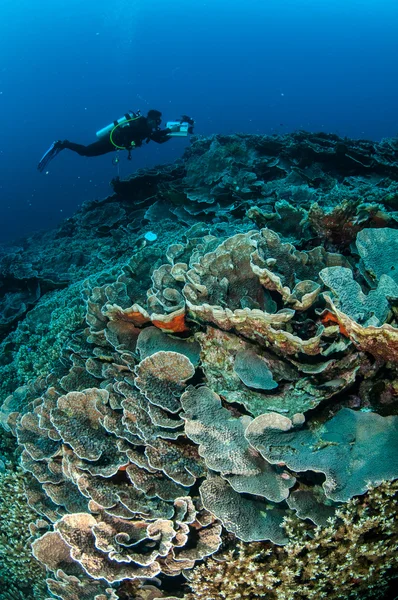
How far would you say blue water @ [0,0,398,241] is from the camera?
90.9m

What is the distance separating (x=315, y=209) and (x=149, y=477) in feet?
10.1

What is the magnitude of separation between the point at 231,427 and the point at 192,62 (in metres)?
137

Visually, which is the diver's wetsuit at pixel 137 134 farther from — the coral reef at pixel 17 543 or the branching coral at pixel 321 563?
the branching coral at pixel 321 563

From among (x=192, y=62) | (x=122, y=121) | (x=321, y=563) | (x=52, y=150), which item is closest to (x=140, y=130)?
(x=122, y=121)

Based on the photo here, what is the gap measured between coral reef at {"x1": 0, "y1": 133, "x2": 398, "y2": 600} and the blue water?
267 feet

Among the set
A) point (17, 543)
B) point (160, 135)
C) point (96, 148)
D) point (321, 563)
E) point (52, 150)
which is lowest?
point (17, 543)

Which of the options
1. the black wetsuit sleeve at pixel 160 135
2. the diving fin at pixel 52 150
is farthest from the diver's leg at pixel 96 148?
the black wetsuit sleeve at pixel 160 135

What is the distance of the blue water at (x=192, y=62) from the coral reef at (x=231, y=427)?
3198 inches

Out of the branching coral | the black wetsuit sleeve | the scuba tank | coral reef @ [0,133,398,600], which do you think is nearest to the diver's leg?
the scuba tank

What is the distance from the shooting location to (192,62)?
11625cm

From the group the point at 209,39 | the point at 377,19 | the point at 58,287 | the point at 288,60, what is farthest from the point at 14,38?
the point at 58,287

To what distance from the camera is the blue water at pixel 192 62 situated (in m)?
90.9

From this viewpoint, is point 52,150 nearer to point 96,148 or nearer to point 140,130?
point 96,148

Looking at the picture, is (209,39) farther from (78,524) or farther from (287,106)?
(78,524)
